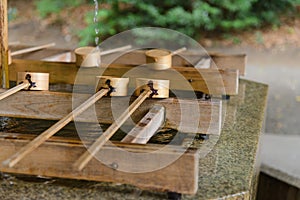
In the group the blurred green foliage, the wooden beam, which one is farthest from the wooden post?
the blurred green foliage

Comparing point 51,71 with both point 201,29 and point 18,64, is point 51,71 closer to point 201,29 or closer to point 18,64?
point 18,64

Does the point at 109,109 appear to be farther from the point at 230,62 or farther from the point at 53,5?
the point at 53,5

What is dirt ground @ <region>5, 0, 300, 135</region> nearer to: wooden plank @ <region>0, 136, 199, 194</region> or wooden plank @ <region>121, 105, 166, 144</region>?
wooden plank @ <region>121, 105, 166, 144</region>

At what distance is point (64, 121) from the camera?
153 cm

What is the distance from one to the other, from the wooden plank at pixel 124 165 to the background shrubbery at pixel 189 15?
8.04 m

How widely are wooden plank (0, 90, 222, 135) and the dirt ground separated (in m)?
3.55

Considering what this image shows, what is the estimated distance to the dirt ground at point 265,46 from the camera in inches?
230

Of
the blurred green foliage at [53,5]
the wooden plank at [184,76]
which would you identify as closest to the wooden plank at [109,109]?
the wooden plank at [184,76]

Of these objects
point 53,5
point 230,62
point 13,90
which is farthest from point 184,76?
point 53,5

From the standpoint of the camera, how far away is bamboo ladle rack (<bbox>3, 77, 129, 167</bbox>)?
120 centimetres

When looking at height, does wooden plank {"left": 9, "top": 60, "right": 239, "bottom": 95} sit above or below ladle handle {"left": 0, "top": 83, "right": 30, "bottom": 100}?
above

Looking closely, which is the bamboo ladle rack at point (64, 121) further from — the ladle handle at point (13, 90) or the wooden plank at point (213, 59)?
the wooden plank at point (213, 59)

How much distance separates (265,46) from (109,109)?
7902 millimetres

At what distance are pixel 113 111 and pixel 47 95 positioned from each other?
0.95ft
